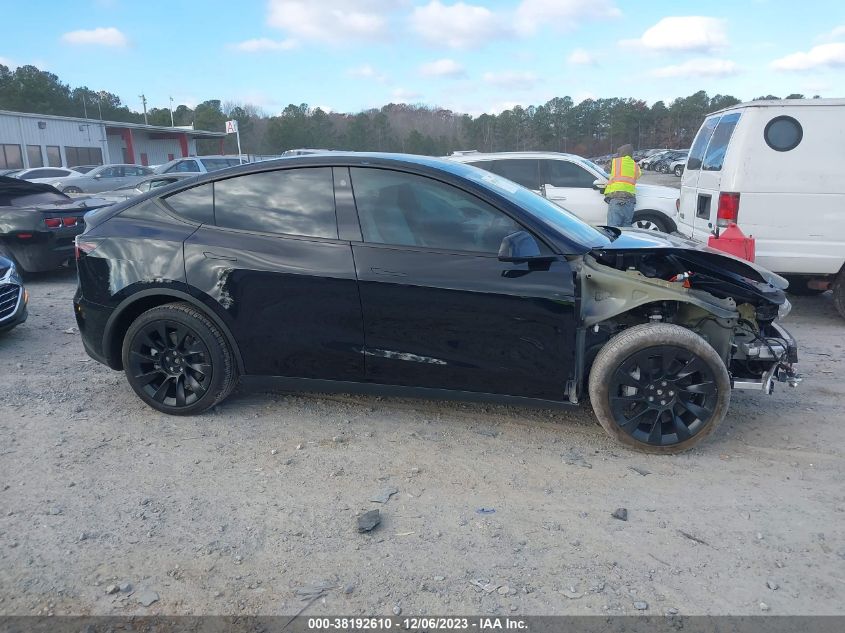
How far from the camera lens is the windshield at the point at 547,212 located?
382 cm

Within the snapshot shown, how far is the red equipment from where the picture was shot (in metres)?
5.71

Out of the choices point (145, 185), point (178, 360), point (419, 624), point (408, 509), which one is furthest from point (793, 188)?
point (145, 185)

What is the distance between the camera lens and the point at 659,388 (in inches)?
141

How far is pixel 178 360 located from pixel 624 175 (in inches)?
261

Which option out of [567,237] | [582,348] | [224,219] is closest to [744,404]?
[582,348]

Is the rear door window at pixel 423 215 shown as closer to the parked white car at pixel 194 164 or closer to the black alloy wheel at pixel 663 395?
the black alloy wheel at pixel 663 395

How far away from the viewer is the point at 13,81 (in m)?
55.4

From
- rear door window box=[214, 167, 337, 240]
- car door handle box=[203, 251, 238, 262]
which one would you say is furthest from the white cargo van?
car door handle box=[203, 251, 238, 262]

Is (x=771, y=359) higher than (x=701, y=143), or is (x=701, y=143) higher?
(x=701, y=143)

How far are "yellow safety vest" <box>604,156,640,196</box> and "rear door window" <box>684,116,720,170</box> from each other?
1257 mm

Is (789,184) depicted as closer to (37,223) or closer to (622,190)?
(622,190)

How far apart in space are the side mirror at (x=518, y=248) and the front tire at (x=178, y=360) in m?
1.87

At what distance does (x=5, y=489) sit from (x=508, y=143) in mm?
56876

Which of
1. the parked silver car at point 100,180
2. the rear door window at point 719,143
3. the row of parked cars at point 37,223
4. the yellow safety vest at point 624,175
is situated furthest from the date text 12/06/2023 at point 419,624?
the parked silver car at point 100,180
